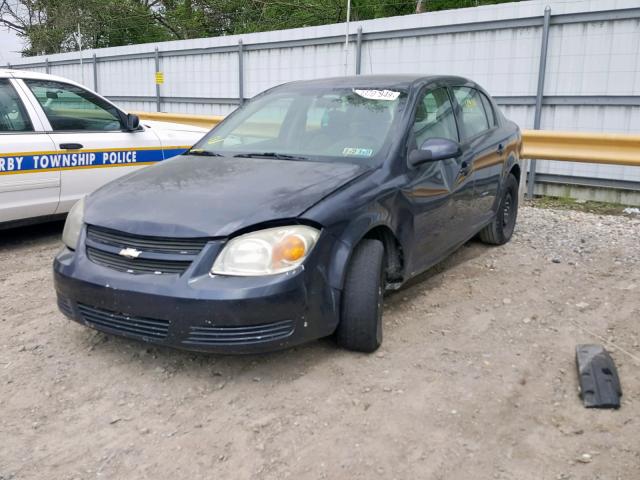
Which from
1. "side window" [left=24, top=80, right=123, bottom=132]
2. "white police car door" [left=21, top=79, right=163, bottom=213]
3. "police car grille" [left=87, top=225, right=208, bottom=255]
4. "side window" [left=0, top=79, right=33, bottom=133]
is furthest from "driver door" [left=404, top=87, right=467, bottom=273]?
"side window" [left=0, top=79, right=33, bottom=133]

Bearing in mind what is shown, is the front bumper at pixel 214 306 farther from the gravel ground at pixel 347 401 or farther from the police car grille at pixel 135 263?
the gravel ground at pixel 347 401

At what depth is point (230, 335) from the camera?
310 centimetres

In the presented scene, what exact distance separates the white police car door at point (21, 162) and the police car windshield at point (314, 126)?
1.90 m

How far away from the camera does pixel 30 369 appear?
11.4 feet

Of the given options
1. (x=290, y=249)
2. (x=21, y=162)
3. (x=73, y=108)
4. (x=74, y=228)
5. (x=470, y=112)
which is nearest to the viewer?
(x=290, y=249)

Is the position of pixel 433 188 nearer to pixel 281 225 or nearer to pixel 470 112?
pixel 470 112

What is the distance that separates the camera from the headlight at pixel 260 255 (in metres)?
3.10

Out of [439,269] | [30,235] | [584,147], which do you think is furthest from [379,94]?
[30,235]

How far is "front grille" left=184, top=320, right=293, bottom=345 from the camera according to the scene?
10.1ft

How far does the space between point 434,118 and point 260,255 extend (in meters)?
2.01

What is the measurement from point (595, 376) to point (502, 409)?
2.00ft

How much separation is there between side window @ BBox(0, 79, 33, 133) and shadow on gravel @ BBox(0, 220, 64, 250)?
1.16 metres

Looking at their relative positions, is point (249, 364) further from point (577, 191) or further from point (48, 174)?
point (577, 191)

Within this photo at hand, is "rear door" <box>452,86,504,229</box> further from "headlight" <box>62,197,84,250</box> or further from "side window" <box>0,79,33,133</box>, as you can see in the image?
"side window" <box>0,79,33,133</box>
